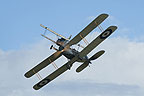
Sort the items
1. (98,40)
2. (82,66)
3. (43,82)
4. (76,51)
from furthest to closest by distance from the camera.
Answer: (43,82), (82,66), (76,51), (98,40)

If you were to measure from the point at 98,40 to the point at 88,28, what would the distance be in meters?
1.47

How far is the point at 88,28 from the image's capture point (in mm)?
42188

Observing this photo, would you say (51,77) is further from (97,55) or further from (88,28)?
(88,28)

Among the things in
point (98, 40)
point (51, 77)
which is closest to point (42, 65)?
point (51, 77)

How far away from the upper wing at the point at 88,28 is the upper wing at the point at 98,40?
1022 mm

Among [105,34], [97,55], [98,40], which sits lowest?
[105,34]

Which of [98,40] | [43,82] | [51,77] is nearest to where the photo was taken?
[98,40]

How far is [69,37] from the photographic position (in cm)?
4459

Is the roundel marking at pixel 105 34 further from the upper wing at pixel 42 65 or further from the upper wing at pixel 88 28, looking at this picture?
the upper wing at pixel 42 65

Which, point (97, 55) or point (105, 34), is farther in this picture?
point (97, 55)

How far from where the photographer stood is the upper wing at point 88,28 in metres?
41.0

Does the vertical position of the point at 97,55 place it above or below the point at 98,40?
above

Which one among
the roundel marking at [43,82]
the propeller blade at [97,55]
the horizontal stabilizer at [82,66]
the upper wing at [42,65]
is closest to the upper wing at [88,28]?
the upper wing at [42,65]

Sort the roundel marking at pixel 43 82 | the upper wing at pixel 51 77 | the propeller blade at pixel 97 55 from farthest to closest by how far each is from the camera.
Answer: the roundel marking at pixel 43 82
the upper wing at pixel 51 77
the propeller blade at pixel 97 55
